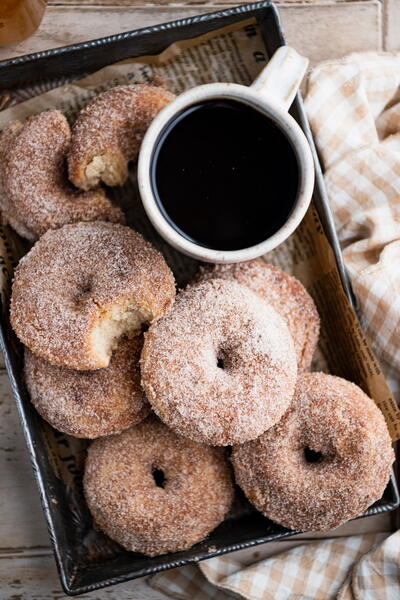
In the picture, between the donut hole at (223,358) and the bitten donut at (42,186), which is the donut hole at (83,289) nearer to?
the bitten donut at (42,186)

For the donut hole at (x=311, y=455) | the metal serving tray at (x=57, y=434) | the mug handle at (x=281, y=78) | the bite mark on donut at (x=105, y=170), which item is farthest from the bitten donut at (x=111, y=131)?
the donut hole at (x=311, y=455)

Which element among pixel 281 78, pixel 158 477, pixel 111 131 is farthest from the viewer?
pixel 158 477

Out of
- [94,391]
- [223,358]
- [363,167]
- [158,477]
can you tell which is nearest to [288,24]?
[363,167]

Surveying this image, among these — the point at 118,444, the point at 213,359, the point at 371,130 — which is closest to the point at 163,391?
the point at 213,359

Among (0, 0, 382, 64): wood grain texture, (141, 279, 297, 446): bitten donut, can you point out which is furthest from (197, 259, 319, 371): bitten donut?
(0, 0, 382, 64): wood grain texture

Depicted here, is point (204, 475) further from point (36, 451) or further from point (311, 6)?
point (311, 6)

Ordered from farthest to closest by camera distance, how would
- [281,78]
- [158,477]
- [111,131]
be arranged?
[158,477]
[111,131]
[281,78]

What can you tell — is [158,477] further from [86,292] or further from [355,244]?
[355,244]
